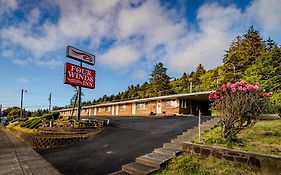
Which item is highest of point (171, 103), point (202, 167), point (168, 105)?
point (171, 103)

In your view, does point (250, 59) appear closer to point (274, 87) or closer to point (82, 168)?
point (274, 87)

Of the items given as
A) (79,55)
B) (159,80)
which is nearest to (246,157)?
(79,55)

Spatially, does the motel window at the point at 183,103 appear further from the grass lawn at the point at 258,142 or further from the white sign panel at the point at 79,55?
the grass lawn at the point at 258,142

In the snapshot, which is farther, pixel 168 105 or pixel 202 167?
pixel 168 105

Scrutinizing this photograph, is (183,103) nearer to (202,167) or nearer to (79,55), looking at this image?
(79,55)

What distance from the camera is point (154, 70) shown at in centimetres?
5603

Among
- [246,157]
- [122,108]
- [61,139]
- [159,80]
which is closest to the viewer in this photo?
[246,157]

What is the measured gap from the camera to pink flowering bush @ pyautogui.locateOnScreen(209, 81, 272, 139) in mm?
7543

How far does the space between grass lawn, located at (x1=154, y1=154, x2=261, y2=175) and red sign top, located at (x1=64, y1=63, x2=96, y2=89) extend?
47.9ft

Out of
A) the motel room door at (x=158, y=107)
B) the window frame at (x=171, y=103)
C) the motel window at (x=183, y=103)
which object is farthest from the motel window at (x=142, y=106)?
the motel window at (x=183, y=103)

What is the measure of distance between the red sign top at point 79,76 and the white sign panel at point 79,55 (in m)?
0.95

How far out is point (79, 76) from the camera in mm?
19828

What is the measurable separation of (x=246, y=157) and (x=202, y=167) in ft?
4.16

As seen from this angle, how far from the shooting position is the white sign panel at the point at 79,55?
64.2 ft
